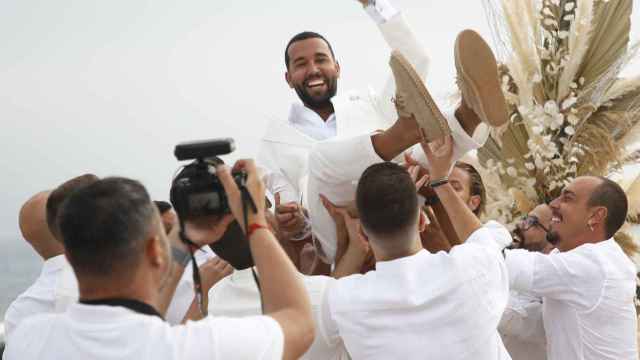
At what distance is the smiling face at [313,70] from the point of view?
3885mm

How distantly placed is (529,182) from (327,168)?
1.35 meters

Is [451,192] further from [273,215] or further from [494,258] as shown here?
[273,215]

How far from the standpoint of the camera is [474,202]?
11.7 feet

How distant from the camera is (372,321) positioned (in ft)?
8.03

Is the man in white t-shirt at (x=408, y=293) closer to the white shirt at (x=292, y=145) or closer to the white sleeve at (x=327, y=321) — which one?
the white sleeve at (x=327, y=321)

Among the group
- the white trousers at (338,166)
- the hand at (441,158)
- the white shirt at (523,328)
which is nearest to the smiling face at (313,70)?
the white trousers at (338,166)

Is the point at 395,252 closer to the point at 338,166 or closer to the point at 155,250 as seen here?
the point at 338,166

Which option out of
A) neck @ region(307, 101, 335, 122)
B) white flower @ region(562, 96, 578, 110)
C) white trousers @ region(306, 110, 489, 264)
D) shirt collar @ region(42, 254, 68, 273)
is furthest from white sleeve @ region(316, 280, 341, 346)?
white flower @ region(562, 96, 578, 110)

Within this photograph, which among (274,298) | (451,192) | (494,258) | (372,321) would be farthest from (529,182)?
(274,298)

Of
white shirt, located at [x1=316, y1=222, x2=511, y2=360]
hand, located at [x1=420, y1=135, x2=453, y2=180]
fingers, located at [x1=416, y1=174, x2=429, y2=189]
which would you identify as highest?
hand, located at [x1=420, y1=135, x2=453, y2=180]

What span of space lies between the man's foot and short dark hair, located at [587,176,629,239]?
3.01 feet

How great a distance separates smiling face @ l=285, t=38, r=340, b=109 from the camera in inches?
153

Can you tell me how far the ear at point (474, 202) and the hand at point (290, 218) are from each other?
31.4 inches

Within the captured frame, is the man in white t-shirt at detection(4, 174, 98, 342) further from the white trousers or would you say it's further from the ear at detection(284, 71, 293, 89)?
the ear at detection(284, 71, 293, 89)
